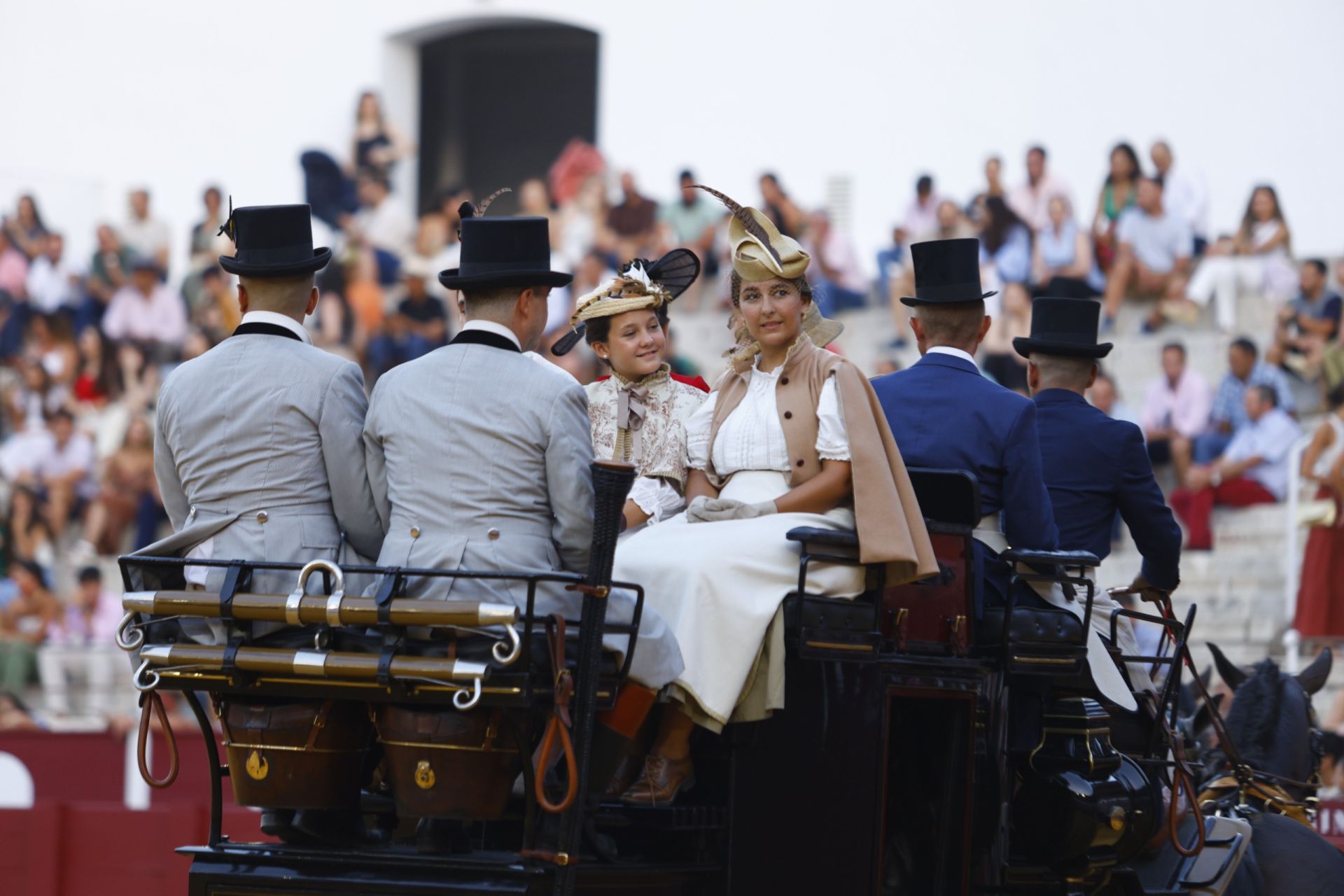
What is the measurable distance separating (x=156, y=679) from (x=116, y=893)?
5026mm

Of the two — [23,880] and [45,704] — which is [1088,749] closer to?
[23,880]

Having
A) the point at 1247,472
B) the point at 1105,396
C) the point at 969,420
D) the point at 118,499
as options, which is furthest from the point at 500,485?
the point at 118,499

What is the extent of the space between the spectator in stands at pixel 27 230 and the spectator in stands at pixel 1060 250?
8.66m

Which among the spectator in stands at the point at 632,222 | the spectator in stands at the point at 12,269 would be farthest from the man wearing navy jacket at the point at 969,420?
the spectator in stands at the point at 12,269

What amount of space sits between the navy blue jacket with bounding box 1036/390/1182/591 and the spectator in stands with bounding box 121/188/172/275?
1152 cm

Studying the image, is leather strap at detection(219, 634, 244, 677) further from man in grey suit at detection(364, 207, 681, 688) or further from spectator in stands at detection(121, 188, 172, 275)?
spectator in stands at detection(121, 188, 172, 275)

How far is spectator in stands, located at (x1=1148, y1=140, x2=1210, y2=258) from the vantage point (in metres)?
12.4

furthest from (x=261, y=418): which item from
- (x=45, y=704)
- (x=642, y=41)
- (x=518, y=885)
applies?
(x=642, y=41)

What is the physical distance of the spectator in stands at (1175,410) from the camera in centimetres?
1168

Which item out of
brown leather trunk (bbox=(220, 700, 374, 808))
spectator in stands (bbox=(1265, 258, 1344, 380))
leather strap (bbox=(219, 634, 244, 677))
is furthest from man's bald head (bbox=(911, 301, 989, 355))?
spectator in stands (bbox=(1265, 258, 1344, 380))

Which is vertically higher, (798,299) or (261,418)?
(798,299)

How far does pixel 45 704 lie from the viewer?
42.3ft

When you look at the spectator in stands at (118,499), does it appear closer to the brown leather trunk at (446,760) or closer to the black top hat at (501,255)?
the black top hat at (501,255)

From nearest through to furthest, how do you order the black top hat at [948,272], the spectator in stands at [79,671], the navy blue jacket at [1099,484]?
the black top hat at [948,272], the navy blue jacket at [1099,484], the spectator in stands at [79,671]
